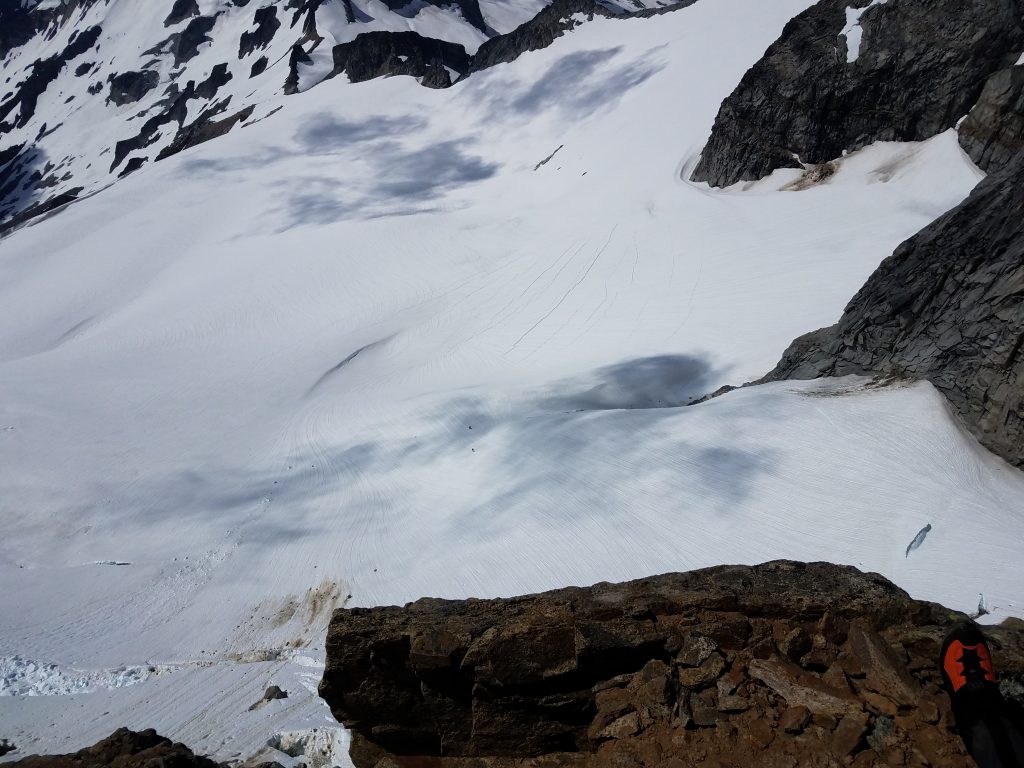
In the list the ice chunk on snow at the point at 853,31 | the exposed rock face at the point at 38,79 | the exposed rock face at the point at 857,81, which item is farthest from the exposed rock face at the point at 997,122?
the exposed rock face at the point at 38,79

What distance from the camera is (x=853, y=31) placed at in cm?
2628

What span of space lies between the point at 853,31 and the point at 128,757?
29.8 metres

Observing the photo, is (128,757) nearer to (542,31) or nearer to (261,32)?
(542,31)

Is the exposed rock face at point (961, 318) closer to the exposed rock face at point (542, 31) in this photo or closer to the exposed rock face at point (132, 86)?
the exposed rock face at point (542, 31)

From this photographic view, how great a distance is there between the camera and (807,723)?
413 centimetres

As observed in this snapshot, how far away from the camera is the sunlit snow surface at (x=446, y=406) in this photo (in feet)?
32.8

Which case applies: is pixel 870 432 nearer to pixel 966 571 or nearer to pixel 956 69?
pixel 966 571

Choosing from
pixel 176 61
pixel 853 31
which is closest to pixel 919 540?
pixel 853 31

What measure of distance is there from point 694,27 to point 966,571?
3976cm

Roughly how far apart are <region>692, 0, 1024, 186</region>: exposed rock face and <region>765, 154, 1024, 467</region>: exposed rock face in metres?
14.1

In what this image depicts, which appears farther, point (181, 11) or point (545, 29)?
point (181, 11)

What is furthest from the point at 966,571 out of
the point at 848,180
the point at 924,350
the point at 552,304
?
the point at 848,180

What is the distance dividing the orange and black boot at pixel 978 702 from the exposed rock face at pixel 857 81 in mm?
24346

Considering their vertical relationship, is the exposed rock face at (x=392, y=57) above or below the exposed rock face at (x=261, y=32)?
below
